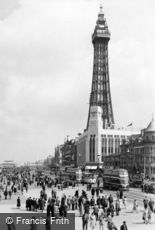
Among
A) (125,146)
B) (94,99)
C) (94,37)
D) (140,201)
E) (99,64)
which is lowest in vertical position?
(140,201)

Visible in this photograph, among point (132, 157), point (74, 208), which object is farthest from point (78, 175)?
point (74, 208)

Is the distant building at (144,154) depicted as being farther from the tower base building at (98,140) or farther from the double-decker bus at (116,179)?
the tower base building at (98,140)

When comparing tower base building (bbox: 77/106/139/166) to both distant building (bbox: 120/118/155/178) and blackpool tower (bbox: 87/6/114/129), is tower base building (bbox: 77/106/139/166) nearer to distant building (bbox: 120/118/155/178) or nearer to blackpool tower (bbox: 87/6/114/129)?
blackpool tower (bbox: 87/6/114/129)

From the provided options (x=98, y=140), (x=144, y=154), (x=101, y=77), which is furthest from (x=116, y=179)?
(x=101, y=77)

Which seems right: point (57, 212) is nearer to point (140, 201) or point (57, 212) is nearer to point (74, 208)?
point (74, 208)

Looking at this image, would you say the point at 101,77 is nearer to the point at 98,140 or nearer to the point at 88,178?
the point at 98,140
